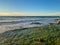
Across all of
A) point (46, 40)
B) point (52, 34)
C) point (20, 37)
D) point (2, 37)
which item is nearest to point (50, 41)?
point (46, 40)

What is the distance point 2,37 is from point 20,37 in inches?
35.8

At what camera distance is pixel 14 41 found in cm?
541

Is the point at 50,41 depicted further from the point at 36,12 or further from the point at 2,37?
the point at 36,12

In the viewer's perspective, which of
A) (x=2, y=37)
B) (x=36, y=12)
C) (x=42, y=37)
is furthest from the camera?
(x=36, y=12)

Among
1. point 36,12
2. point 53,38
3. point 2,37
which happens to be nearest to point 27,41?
point 53,38

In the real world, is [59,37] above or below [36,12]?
below

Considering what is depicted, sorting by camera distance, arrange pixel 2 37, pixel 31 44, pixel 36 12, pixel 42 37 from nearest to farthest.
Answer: pixel 31 44 < pixel 42 37 < pixel 2 37 < pixel 36 12

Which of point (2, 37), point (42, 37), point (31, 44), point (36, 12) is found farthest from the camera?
point (36, 12)

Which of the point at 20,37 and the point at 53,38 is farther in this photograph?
the point at 20,37

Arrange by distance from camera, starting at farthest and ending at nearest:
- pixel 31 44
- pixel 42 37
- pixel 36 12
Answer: pixel 36 12 → pixel 42 37 → pixel 31 44

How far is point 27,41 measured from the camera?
5.20 m

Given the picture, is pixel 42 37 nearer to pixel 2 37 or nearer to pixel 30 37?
pixel 30 37

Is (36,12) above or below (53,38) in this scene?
→ above

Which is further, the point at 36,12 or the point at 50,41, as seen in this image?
the point at 36,12
